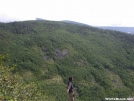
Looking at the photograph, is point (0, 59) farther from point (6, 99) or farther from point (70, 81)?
point (70, 81)

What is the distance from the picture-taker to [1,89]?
2617 centimetres

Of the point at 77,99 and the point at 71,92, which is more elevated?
the point at 71,92

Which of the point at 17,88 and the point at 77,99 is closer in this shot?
the point at 17,88

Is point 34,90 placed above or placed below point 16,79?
below

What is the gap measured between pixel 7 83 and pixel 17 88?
213 cm

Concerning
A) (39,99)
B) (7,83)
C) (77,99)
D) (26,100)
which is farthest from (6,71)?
(77,99)

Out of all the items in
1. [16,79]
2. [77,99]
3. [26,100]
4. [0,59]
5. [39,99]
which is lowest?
[77,99]

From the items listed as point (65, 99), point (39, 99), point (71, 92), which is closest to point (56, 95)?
point (65, 99)

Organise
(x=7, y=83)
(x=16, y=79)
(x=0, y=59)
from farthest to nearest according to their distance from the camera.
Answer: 1. (x=16, y=79)
2. (x=7, y=83)
3. (x=0, y=59)

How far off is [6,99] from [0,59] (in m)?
5.28

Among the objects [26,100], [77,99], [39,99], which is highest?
[26,100]

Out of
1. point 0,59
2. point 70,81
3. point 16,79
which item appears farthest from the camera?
point 16,79

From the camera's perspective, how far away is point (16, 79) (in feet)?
98.0

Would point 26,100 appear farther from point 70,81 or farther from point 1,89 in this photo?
point 70,81
